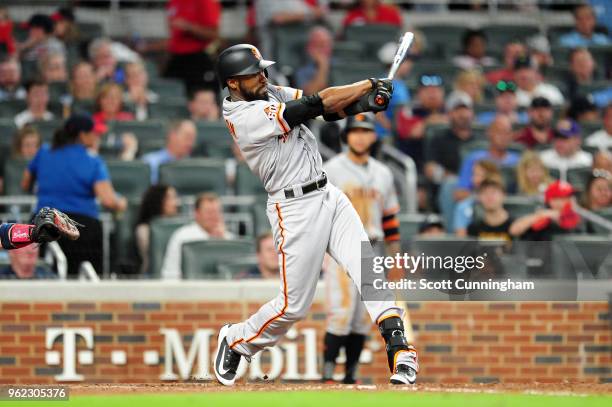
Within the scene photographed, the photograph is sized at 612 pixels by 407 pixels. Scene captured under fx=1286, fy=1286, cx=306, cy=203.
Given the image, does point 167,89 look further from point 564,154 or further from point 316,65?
point 564,154

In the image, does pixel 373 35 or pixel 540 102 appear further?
pixel 373 35

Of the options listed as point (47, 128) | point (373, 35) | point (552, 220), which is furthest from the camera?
point (373, 35)

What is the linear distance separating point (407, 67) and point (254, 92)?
6707 mm

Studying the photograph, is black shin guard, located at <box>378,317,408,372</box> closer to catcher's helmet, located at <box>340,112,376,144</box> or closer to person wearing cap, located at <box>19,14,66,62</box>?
catcher's helmet, located at <box>340,112,376,144</box>

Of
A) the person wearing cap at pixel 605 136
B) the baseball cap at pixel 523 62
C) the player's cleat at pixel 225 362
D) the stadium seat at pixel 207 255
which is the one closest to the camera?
the player's cleat at pixel 225 362

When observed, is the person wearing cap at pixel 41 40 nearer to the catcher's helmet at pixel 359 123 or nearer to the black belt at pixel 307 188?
the catcher's helmet at pixel 359 123

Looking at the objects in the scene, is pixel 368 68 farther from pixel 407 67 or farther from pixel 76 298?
pixel 76 298

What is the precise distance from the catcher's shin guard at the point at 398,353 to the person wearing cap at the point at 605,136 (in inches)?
255

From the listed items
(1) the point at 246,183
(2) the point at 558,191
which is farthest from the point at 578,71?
(1) the point at 246,183

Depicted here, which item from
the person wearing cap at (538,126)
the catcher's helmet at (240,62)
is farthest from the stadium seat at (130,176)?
the catcher's helmet at (240,62)

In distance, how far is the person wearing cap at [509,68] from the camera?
551 inches

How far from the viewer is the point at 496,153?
38.4 feet

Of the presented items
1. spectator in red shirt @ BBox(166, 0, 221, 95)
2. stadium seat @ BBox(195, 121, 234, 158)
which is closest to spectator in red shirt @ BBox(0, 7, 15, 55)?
spectator in red shirt @ BBox(166, 0, 221, 95)

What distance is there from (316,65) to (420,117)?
1211mm
